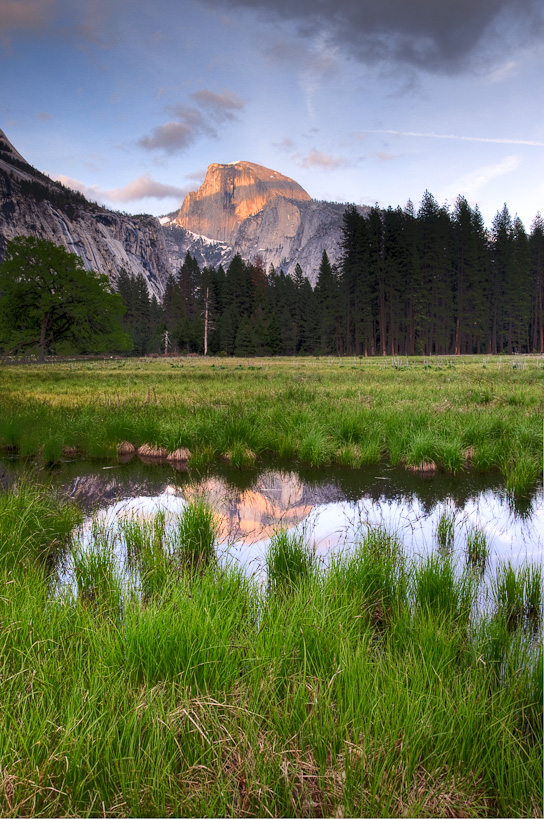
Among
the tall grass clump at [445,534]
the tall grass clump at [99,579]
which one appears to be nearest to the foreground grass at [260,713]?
the tall grass clump at [99,579]

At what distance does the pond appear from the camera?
5.12m

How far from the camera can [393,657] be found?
2760mm

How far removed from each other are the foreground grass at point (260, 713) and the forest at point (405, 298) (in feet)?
→ 204

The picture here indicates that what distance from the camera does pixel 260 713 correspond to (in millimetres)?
2262

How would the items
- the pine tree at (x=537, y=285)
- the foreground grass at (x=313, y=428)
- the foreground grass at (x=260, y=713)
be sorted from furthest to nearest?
the pine tree at (x=537, y=285), the foreground grass at (x=313, y=428), the foreground grass at (x=260, y=713)

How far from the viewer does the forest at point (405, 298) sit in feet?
216

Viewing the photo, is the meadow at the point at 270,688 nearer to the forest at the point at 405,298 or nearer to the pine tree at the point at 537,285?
the forest at the point at 405,298

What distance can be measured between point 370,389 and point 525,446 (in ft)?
29.4

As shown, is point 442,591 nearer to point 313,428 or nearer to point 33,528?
point 33,528

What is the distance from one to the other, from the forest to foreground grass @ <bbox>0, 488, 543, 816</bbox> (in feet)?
204

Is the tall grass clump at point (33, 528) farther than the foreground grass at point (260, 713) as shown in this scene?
Yes

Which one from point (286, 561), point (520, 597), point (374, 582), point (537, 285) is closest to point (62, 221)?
point (537, 285)

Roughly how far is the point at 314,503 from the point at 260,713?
4662 millimetres

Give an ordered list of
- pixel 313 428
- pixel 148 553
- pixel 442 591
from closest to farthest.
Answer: pixel 442 591 → pixel 148 553 → pixel 313 428
